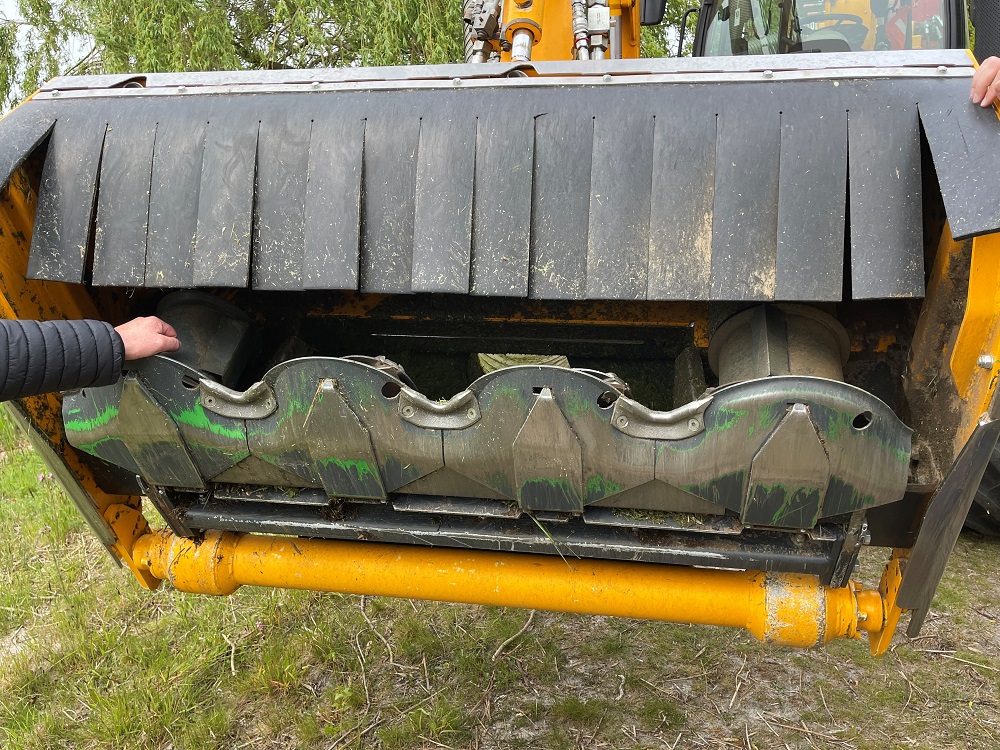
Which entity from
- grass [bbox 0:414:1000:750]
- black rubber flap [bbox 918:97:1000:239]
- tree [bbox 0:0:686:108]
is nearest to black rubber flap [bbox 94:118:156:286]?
grass [bbox 0:414:1000:750]

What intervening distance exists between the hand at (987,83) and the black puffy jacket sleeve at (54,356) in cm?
166

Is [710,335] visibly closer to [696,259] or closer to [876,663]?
[696,259]

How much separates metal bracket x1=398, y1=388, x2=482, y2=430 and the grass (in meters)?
1.24

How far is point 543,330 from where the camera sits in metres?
2.21

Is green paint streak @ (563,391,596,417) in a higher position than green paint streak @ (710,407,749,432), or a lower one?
higher

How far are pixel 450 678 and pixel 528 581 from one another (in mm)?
1020

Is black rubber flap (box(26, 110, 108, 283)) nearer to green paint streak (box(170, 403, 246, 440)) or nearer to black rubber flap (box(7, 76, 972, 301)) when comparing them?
black rubber flap (box(7, 76, 972, 301))

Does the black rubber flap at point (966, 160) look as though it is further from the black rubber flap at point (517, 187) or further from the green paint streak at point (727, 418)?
the green paint streak at point (727, 418)

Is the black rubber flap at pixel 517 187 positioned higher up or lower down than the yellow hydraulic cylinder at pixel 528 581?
higher up

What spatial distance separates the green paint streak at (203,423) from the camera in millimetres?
1593

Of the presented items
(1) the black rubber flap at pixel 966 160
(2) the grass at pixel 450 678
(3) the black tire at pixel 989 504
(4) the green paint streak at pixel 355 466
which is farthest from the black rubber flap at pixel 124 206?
(3) the black tire at pixel 989 504

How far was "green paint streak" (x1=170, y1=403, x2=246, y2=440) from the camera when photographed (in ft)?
5.23

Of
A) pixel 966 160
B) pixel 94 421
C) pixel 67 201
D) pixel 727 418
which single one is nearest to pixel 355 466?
pixel 94 421

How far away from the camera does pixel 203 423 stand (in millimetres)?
1602
